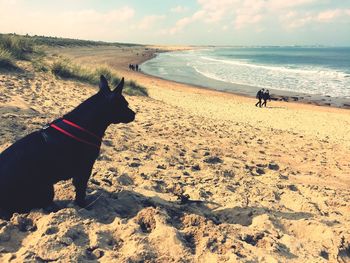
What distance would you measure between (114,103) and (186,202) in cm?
171

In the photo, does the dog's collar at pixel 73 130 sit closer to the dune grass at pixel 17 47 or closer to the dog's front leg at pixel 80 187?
the dog's front leg at pixel 80 187

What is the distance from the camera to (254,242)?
4.00 meters

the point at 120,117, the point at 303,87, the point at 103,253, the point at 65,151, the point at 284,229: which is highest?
the point at 120,117

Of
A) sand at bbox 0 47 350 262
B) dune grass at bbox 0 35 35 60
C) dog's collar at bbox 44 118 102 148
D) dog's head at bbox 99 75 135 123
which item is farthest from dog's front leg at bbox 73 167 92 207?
dune grass at bbox 0 35 35 60

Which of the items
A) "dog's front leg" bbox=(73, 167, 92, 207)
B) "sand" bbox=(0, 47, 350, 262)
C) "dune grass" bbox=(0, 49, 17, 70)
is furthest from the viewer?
"dune grass" bbox=(0, 49, 17, 70)

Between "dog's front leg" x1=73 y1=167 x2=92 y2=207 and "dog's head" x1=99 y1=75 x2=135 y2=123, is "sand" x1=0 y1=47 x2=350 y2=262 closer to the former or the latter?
"dog's front leg" x1=73 y1=167 x2=92 y2=207

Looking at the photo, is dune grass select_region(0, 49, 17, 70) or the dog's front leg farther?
dune grass select_region(0, 49, 17, 70)

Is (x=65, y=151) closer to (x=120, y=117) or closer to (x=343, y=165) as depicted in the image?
(x=120, y=117)

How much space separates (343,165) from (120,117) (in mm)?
6839

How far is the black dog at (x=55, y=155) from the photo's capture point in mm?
3902

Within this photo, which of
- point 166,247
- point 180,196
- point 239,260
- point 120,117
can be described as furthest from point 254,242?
point 120,117

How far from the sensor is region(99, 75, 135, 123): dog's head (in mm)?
4414

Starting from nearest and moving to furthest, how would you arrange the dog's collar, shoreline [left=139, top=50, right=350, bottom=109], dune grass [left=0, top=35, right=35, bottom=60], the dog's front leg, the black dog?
1. the black dog
2. the dog's collar
3. the dog's front leg
4. dune grass [left=0, top=35, right=35, bottom=60]
5. shoreline [left=139, top=50, right=350, bottom=109]

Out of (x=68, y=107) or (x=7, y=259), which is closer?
(x=7, y=259)
